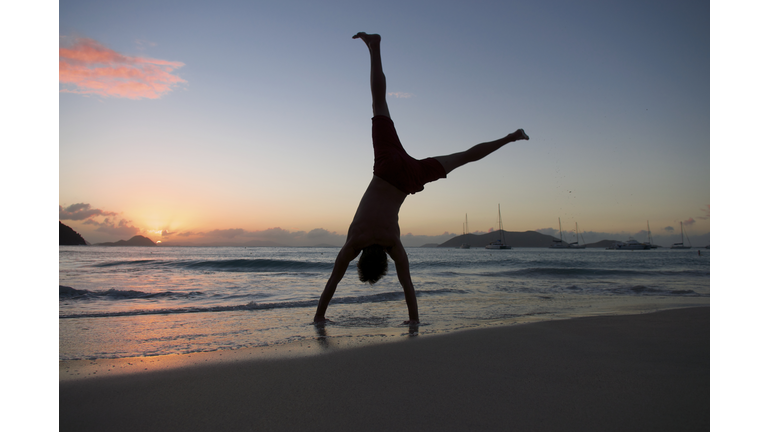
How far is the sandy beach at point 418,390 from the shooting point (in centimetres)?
167

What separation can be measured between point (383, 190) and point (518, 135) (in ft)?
5.77

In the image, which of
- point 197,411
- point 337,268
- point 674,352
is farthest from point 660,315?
point 197,411

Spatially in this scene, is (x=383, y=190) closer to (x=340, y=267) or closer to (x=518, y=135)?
(x=340, y=267)

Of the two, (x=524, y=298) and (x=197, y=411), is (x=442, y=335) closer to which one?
(x=197, y=411)

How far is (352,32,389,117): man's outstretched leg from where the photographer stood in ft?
13.2

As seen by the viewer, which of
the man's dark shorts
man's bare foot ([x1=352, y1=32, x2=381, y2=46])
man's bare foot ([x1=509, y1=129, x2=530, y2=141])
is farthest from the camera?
man's bare foot ([x1=509, y1=129, x2=530, y2=141])

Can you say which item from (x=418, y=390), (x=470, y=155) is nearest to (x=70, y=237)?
(x=470, y=155)

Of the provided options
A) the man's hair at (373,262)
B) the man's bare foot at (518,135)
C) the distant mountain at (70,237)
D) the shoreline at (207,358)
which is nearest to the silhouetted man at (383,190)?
the man's hair at (373,262)

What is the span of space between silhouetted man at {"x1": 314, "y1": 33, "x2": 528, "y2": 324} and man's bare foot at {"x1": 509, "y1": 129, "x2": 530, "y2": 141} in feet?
1.35

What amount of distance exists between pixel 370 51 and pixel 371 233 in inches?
81.0

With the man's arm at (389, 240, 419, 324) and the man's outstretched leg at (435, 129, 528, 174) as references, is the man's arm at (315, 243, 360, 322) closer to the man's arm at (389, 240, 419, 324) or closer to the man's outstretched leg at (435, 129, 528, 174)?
the man's arm at (389, 240, 419, 324)

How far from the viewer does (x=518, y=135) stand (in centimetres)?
431

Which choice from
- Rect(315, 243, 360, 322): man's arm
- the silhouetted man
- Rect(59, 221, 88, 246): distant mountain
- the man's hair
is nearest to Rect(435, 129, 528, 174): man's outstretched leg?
the silhouetted man

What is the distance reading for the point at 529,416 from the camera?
1.69m
